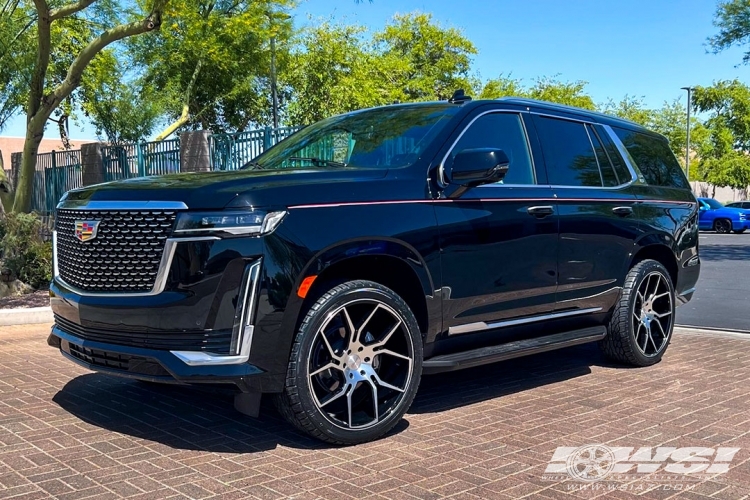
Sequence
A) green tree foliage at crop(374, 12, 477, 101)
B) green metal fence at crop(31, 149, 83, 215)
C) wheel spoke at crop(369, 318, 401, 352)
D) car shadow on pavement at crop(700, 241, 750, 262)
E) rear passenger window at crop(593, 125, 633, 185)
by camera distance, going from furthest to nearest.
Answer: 1. green tree foliage at crop(374, 12, 477, 101)
2. car shadow on pavement at crop(700, 241, 750, 262)
3. green metal fence at crop(31, 149, 83, 215)
4. rear passenger window at crop(593, 125, 633, 185)
5. wheel spoke at crop(369, 318, 401, 352)

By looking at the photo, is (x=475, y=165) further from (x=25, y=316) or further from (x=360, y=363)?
(x=25, y=316)

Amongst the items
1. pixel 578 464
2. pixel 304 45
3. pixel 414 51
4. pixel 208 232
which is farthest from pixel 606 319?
pixel 414 51

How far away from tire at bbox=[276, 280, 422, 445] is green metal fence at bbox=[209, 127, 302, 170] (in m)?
7.21

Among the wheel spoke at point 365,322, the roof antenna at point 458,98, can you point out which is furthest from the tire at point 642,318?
the wheel spoke at point 365,322

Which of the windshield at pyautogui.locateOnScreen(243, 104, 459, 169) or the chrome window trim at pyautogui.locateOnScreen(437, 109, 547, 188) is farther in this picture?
the windshield at pyautogui.locateOnScreen(243, 104, 459, 169)

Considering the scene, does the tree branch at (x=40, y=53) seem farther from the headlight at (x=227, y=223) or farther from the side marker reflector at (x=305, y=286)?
the side marker reflector at (x=305, y=286)

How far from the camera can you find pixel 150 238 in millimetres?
4070

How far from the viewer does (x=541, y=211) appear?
17.6ft

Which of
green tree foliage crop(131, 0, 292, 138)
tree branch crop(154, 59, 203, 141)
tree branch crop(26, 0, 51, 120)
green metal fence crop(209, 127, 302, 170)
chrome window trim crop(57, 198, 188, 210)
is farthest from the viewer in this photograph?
tree branch crop(154, 59, 203, 141)

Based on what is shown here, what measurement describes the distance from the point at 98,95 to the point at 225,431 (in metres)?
26.2

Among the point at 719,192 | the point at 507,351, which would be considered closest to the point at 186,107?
the point at 507,351

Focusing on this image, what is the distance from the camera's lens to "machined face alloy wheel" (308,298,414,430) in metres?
4.24

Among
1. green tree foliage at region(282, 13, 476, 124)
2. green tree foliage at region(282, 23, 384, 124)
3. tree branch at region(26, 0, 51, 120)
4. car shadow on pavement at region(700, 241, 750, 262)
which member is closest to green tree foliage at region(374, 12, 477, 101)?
green tree foliage at region(282, 13, 476, 124)

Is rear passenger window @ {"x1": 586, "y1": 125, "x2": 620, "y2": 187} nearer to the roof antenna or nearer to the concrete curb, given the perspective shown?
the roof antenna
